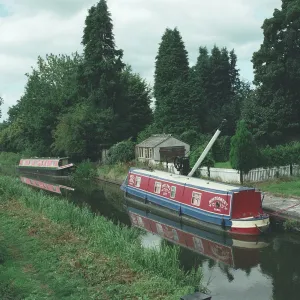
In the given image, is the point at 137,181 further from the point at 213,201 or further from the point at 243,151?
the point at 213,201

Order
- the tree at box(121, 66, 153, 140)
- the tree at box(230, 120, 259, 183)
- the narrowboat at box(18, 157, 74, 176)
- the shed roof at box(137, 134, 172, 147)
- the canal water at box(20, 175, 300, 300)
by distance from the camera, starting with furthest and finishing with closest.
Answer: the tree at box(121, 66, 153, 140), the narrowboat at box(18, 157, 74, 176), the shed roof at box(137, 134, 172, 147), the tree at box(230, 120, 259, 183), the canal water at box(20, 175, 300, 300)

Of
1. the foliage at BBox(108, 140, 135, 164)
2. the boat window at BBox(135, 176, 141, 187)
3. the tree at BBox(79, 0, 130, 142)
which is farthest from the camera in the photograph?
the tree at BBox(79, 0, 130, 142)

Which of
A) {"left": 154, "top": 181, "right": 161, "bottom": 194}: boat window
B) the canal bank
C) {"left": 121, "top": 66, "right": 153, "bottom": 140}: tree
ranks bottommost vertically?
the canal bank

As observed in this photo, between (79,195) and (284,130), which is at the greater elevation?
(284,130)

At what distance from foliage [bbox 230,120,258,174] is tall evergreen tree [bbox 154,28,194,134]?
16.5 m

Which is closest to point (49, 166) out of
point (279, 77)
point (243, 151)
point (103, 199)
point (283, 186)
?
point (103, 199)

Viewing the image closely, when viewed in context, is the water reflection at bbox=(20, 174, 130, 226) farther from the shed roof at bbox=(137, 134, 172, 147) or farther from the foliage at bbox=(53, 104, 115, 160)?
the shed roof at bbox=(137, 134, 172, 147)

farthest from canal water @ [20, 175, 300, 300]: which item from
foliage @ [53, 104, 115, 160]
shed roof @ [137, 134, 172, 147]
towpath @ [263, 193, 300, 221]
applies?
foliage @ [53, 104, 115, 160]

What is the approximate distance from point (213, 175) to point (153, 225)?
627cm

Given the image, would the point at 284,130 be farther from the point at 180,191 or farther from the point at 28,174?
the point at 28,174

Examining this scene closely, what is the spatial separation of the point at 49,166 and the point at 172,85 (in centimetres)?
1391

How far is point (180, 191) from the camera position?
683 inches

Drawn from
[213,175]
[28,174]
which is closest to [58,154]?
[28,174]

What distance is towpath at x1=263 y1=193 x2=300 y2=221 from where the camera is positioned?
47.3 feet
